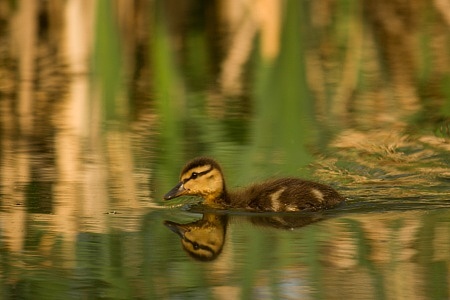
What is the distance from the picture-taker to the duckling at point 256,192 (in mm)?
6387

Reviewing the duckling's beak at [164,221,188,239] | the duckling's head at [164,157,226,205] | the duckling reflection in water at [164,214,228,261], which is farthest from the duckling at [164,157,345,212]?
the duckling's beak at [164,221,188,239]

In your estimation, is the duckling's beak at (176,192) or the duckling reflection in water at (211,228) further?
the duckling's beak at (176,192)

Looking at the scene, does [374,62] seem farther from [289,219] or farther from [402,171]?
[289,219]

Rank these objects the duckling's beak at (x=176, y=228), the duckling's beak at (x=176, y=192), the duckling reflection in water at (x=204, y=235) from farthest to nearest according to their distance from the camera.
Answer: the duckling's beak at (x=176, y=192) → the duckling's beak at (x=176, y=228) → the duckling reflection in water at (x=204, y=235)

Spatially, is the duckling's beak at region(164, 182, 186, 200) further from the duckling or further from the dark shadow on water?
the dark shadow on water

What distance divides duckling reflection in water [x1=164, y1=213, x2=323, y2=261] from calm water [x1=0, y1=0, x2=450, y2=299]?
17 millimetres

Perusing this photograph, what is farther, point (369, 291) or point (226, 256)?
point (226, 256)

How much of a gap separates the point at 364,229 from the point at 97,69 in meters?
4.15

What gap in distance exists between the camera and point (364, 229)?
5809 millimetres

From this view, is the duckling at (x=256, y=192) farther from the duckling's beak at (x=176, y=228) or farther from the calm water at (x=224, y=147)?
the duckling's beak at (x=176, y=228)

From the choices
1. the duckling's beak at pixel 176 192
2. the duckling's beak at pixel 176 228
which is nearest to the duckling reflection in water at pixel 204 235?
the duckling's beak at pixel 176 228

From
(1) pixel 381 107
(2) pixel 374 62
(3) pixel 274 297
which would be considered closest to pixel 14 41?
(2) pixel 374 62

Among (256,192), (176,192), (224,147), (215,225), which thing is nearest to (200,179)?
(176,192)

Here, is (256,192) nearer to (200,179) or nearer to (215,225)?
(200,179)
